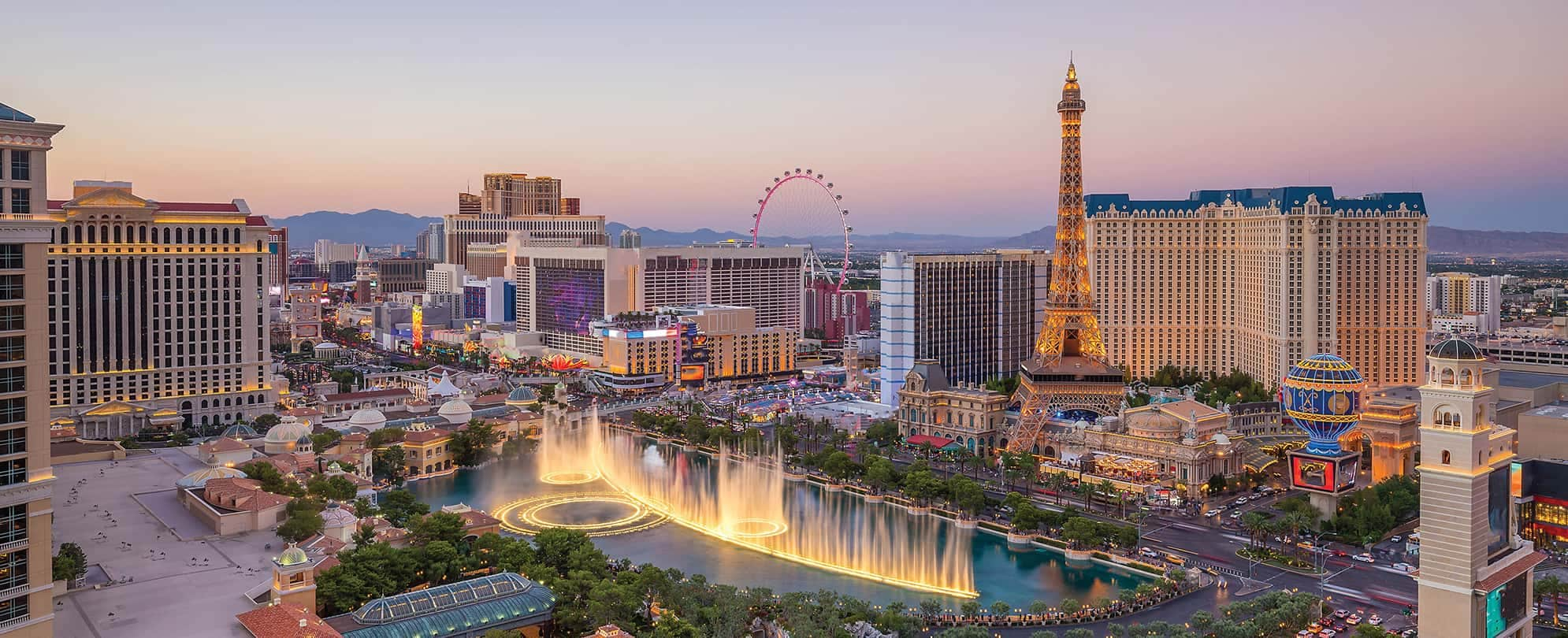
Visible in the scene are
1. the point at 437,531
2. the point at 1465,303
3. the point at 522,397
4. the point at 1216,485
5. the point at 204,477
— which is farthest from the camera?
the point at 1465,303

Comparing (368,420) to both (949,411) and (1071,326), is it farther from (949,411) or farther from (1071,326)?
(1071,326)

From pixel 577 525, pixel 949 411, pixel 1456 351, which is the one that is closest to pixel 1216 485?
pixel 949 411

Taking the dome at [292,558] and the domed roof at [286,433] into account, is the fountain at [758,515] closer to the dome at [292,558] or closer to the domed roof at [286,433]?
the domed roof at [286,433]

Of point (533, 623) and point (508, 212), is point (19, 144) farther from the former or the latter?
point (508, 212)

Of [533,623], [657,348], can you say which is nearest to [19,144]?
[533,623]

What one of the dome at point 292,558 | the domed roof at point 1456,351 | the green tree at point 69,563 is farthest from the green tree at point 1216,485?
the green tree at point 69,563
